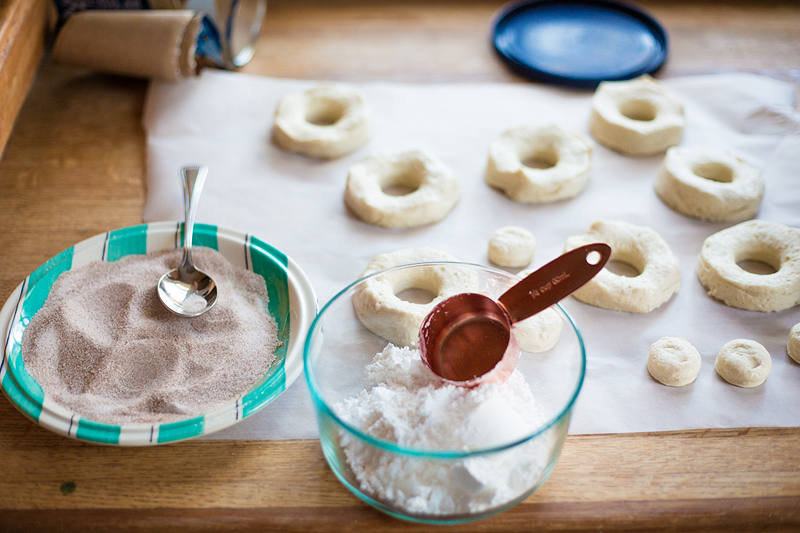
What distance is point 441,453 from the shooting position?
0.71 metres

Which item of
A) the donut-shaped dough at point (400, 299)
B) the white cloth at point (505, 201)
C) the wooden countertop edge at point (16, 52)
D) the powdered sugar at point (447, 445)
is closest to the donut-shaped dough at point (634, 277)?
the white cloth at point (505, 201)

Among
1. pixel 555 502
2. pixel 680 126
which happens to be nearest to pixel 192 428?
pixel 555 502

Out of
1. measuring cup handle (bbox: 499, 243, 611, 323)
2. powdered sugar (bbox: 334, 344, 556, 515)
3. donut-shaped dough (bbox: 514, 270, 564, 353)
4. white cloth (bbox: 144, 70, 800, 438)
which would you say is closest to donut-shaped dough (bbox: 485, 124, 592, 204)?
white cloth (bbox: 144, 70, 800, 438)

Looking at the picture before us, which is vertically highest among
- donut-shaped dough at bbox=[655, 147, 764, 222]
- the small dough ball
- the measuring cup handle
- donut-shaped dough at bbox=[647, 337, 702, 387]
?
the measuring cup handle

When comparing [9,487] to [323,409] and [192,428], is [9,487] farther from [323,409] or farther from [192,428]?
[323,409]

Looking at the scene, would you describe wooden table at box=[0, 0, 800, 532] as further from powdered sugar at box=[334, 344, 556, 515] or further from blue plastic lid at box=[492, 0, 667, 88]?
blue plastic lid at box=[492, 0, 667, 88]

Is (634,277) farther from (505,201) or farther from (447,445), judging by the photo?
(447,445)

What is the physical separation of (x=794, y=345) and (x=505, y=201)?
656mm

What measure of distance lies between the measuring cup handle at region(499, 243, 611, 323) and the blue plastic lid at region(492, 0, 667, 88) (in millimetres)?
1065

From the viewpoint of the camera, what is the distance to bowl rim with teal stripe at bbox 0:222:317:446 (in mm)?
851

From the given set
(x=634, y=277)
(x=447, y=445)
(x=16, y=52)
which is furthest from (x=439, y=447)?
(x=16, y=52)

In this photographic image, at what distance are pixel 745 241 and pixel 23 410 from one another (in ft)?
4.39

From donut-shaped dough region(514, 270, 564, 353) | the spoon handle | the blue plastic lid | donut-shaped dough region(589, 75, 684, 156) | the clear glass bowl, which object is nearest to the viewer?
the clear glass bowl

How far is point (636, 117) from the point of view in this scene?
1690mm
